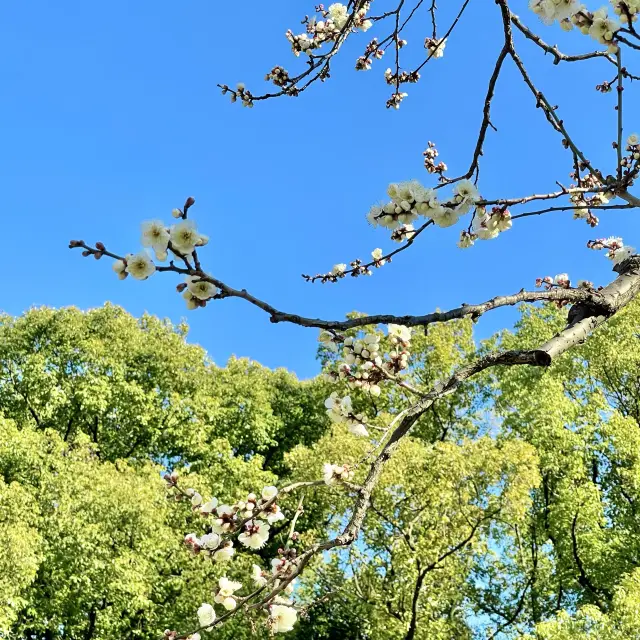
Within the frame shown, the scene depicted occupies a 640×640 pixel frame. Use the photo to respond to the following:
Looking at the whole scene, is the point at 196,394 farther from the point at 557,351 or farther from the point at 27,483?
the point at 557,351

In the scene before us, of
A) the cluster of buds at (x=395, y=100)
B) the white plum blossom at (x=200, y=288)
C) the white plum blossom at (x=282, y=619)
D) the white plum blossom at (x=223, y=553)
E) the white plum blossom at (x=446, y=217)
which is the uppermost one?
the cluster of buds at (x=395, y=100)

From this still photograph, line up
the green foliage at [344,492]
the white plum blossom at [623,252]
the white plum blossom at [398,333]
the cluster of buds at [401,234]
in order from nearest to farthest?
1. the cluster of buds at [401,234]
2. the white plum blossom at [398,333]
3. the white plum blossom at [623,252]
4. the green foliage at [344,492]

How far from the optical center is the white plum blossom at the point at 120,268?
215 centimetres

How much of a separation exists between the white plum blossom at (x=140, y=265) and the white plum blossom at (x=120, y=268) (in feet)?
0.15

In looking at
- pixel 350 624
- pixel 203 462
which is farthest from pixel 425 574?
pixel 203 462

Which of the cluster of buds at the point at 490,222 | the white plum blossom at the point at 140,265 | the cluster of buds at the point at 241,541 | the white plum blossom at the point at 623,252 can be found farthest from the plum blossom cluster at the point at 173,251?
the white plum blossom at the point at 623,252

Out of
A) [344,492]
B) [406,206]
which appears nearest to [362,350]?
[406,206]

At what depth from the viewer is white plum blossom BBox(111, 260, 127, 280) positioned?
7.06 ft

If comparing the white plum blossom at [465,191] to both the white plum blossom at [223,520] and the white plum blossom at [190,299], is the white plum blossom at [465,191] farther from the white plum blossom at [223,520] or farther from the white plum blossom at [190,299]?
the white plum blossom at [223,520]

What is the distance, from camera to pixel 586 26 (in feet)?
9.78

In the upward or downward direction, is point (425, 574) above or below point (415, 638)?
above

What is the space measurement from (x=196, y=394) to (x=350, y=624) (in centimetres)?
773

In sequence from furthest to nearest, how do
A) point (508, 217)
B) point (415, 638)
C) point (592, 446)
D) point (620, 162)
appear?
point (592, 446), point (415, 638), point (508, 217), point (620, 162)

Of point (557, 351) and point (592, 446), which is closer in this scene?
point (557, 351)
